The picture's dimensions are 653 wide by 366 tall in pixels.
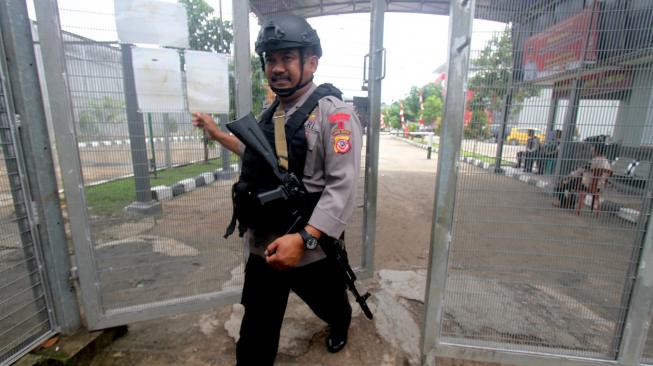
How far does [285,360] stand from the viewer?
1.99 metres

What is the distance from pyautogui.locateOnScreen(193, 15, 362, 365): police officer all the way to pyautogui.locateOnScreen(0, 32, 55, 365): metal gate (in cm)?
93

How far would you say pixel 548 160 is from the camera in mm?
1715

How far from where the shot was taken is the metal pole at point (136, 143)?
1842 millimetres

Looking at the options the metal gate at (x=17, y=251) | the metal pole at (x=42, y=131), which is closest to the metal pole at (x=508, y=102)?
the metal pole at (x=42, y=131)

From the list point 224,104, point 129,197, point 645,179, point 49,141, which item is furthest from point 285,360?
point 645,179

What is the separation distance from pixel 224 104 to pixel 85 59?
0.76 meters

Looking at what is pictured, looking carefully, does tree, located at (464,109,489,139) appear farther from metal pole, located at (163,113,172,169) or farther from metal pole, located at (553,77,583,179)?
metal pole, located at (163,113,172,169)

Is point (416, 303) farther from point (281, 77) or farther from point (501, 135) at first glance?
point (281, 77)

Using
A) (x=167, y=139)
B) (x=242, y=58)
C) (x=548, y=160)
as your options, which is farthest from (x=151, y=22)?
(x=548, y=160)

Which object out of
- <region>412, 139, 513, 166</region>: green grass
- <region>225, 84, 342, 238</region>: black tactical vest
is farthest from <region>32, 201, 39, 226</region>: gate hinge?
<region>412, 139, 513, 166</region>: green grass

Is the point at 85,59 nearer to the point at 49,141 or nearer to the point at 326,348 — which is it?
the point at 49,141

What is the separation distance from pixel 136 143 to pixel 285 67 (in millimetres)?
1076

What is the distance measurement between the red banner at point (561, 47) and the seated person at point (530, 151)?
0.98ft

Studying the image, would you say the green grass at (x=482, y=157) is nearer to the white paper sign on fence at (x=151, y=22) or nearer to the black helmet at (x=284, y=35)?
the black helmet at (x=284, y=35)
